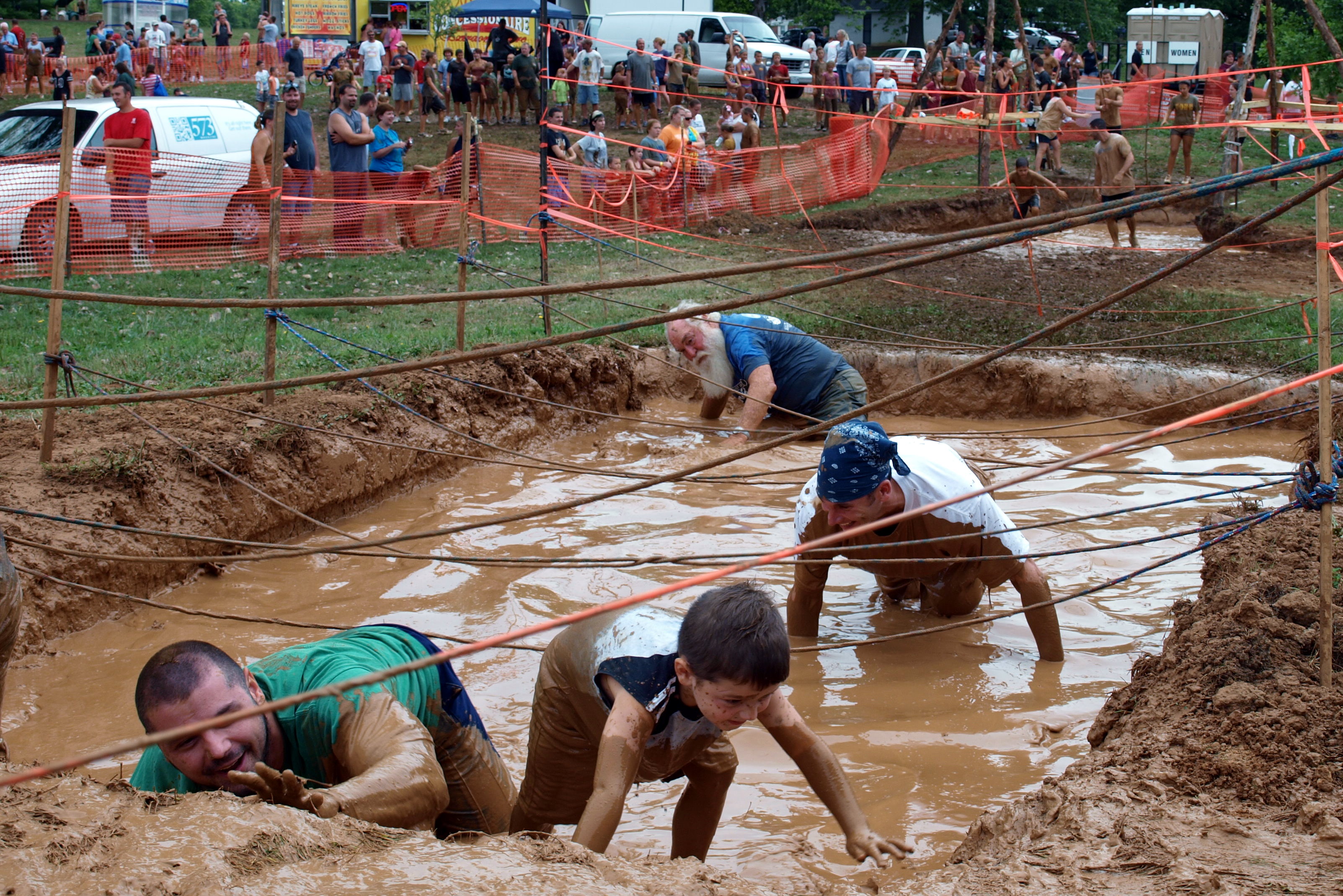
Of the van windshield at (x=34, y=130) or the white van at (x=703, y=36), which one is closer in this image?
the van windshield at (x=34, y=130)

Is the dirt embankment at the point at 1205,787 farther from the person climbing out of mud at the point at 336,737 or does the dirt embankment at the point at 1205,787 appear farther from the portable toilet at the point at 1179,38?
the portable toilet at the point at 1179,38

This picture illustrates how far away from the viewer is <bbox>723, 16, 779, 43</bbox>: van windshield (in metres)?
24.3

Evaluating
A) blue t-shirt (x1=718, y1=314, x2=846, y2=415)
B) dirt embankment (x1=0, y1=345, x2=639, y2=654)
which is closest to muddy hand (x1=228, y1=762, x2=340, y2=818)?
dirt embankment (x1=0, y1=345, x2=639, y2=654)

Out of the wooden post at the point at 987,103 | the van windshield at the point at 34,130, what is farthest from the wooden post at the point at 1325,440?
the wooden post at the point at 987,103

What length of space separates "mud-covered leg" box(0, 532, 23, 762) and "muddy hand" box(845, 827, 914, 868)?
224 centimetres

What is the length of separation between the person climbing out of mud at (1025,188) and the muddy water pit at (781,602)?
6.76m

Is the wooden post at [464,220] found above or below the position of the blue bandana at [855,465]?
above

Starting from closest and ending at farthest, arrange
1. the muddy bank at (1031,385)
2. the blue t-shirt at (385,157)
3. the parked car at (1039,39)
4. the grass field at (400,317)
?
the grass field at (400,317) < the muddy bank at (1031,385) < the blue t-shirt at (385,157) < the parked car at (1039,39)

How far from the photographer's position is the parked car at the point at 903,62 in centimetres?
2562

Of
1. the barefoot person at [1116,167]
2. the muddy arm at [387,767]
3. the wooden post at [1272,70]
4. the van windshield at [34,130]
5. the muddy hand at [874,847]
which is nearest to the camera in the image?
the muddy arm at [387,767]

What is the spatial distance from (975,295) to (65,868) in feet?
30.3

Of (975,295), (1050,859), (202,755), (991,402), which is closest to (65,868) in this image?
(202,755)

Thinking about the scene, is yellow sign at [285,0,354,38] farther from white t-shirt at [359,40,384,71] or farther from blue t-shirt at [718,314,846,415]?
blue t-shirt at [718,314,846,415]

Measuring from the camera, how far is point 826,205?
1638 cm
